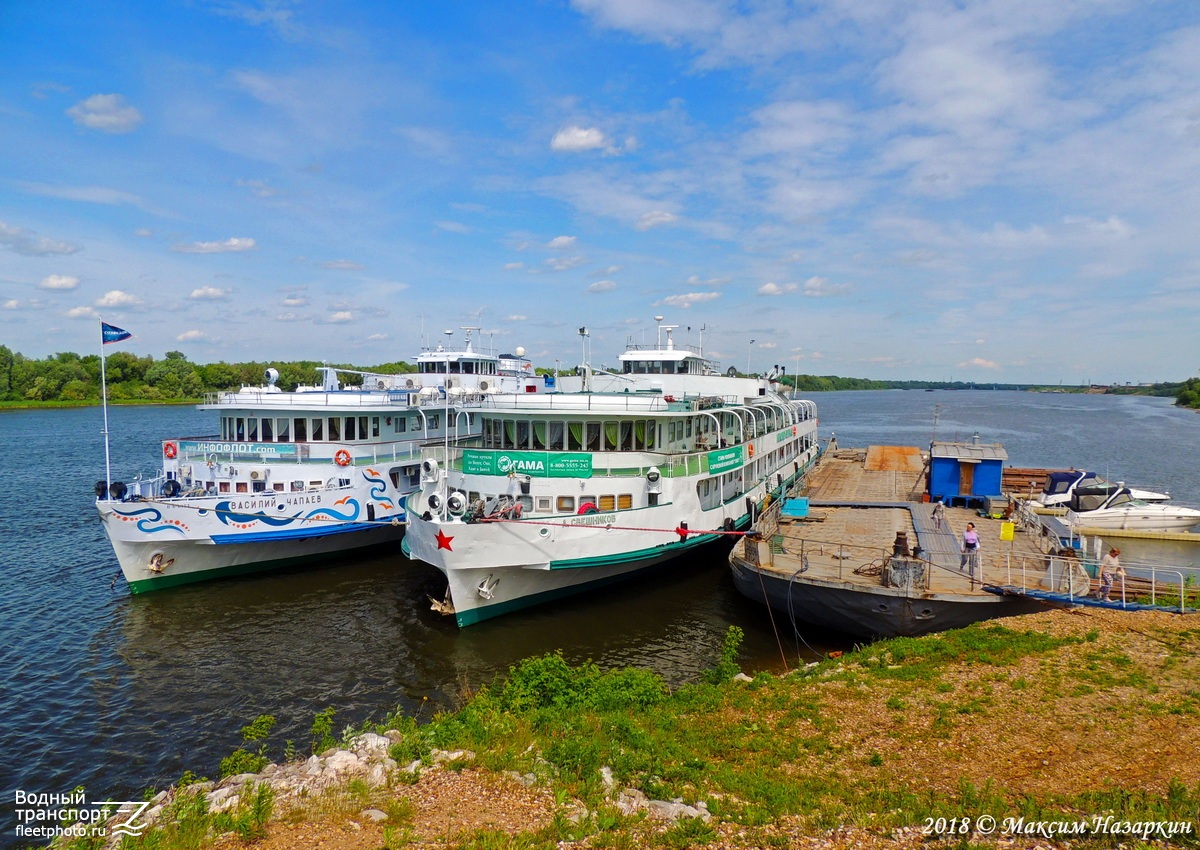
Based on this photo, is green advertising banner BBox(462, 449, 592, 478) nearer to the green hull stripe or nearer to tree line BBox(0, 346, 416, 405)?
the green hull stripe

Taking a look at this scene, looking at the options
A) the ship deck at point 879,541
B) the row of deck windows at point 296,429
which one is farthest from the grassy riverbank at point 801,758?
the row of deck windows at point 296,429

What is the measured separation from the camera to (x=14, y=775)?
41.9 feet

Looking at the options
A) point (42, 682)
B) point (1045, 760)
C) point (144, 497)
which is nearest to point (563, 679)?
point (1045, 760)

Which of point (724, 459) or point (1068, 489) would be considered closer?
point (724, 459)

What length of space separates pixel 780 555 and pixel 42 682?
Result: 805 inches

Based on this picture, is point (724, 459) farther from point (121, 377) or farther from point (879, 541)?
point (121, 377)

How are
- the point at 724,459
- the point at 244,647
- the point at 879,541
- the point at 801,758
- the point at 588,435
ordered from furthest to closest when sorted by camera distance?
1. the point at 724,459
2. the point at 588,435
3. the point at 879,541
4. the point at 244,647
5. the point at 801,758

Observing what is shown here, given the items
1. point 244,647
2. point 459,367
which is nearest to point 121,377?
point 459,367

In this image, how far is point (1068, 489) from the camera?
35.8m

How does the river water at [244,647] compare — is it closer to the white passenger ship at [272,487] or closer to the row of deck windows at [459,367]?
the white passenger ship at [272,487]

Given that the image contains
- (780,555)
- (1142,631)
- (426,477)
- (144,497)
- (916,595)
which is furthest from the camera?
(144,497)

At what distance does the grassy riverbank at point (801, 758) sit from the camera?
790 centimetres

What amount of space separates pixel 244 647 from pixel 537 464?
10043mm

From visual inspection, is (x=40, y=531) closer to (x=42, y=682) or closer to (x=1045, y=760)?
(x=42, y=682)
